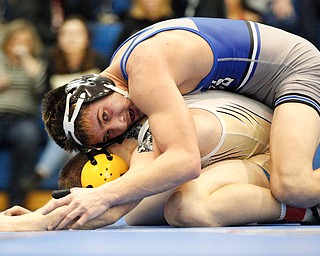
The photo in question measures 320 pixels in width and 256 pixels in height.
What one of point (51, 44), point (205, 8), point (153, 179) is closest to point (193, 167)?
point (153, 179)

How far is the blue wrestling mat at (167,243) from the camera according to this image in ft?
4.98

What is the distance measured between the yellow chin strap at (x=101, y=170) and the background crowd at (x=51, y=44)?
1721 millimetres

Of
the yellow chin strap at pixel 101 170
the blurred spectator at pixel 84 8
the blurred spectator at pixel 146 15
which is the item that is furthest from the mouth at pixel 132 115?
the blurred spectator at pixel 84 8

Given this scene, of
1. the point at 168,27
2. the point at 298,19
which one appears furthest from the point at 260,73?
the point at 298,19

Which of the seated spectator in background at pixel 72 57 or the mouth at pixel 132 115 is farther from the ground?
the mouth at pixel 132 115

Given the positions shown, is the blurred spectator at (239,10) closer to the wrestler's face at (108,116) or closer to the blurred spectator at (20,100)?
the blurred spectator at (20,100)

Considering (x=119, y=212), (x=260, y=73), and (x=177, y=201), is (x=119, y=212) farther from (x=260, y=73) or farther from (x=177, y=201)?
(x=260, y=73)

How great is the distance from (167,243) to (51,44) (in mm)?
3159

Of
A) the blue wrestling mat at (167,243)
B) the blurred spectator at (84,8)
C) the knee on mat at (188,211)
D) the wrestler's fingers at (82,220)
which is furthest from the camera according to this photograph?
the blurred spectator at (84,8)

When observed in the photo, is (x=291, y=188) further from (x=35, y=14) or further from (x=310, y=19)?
(x=35, y=14)

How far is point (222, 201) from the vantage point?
233 centimetres

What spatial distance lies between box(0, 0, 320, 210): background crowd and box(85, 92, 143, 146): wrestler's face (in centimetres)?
180

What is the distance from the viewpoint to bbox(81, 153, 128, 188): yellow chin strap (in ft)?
8.44

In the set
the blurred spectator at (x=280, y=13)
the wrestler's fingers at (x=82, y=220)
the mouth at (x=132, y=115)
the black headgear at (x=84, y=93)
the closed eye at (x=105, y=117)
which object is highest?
the black headgear at (x=84, y=93)
